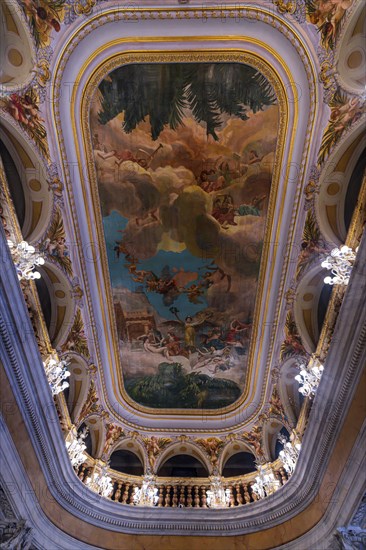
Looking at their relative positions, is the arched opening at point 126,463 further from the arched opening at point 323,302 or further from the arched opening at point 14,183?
the arched opening at point 14,183

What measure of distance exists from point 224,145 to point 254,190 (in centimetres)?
123

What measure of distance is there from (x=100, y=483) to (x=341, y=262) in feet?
28.6

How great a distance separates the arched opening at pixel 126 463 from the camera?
36.1ft

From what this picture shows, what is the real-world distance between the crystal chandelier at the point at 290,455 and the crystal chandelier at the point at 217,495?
6.48ft

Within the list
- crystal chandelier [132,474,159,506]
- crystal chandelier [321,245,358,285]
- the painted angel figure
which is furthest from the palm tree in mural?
crystal chandelier [132,474,159,506]

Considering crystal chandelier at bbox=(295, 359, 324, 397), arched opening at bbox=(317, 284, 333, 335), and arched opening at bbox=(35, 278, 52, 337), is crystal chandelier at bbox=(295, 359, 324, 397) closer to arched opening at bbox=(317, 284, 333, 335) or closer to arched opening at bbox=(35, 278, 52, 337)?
arched opening at bbox=(317, 284, 333, 335)

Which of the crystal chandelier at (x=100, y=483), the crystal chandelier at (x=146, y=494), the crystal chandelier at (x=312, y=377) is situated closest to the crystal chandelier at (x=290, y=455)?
the crystal chandelier at (x=312, y=377)

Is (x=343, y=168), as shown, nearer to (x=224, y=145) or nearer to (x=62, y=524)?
(x=224, y=145)

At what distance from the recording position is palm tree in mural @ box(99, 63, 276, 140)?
6520mm

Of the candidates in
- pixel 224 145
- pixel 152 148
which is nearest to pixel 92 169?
pixel 152 148

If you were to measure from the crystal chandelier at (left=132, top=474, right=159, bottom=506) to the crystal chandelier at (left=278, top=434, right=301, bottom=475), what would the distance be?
3.78 meters

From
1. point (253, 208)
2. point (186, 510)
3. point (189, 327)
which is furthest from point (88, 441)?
point (253, 208)

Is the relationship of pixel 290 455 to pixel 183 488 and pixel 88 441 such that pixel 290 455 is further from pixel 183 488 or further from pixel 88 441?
pixel 88 441

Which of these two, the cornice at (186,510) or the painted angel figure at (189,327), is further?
the painted angel figure at (189,327)
